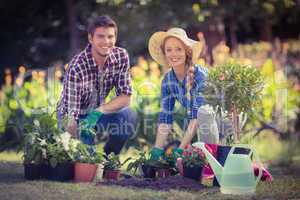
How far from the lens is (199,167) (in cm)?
435

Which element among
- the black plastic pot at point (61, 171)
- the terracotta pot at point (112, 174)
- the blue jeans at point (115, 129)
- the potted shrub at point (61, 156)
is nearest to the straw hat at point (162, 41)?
the blue jeans at point (115, 129)

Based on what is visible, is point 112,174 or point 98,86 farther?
point 98,86

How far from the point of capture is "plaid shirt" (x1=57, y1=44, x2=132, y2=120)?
4.96m

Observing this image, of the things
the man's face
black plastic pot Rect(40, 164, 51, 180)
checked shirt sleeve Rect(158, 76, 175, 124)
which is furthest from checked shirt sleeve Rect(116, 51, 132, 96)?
black plastic pot Rect(40, 164, 51, 180)

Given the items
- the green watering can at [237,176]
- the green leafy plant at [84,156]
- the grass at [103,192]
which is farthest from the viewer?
the green leafy plant at [84,156]

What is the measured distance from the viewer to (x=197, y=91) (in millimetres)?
4809

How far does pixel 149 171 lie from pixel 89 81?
3.10 feet

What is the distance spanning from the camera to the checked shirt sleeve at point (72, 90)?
4.94 meters

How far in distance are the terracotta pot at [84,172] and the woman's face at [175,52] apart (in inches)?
42.5

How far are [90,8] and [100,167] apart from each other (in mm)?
5770

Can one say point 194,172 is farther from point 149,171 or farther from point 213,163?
point 149,171

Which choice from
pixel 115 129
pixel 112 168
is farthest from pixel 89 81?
pixel 112 168

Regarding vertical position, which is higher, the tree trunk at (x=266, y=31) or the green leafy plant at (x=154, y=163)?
the tree trunk at (x=266, y=31)

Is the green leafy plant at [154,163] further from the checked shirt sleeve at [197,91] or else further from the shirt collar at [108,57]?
the shirt collar at [108,57]
